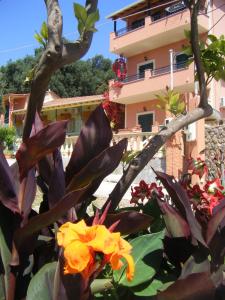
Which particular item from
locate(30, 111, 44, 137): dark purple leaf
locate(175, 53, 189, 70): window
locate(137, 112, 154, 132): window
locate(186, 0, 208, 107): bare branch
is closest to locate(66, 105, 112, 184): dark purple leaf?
locate(30, 111, 44, 137): dark purple leaf

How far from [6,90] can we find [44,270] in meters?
41.1

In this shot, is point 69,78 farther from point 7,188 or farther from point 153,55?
Result: point 7,188

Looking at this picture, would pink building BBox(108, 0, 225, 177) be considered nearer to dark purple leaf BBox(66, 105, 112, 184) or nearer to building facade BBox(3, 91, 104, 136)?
building facade BBox(3, 91, 104, 136)

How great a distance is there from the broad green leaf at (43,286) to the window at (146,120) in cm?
2014

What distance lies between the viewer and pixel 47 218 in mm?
925

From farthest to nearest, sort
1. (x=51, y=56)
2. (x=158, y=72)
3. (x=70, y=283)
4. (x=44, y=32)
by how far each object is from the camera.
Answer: (x=158, y=72) → (x=44, y=32) → (x=51, y=56) → (x=70, y=283)

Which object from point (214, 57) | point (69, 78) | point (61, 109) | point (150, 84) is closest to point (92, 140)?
point (214, 57)

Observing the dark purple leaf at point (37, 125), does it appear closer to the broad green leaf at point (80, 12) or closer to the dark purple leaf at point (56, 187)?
the dark purple leaf at point (56, 187)

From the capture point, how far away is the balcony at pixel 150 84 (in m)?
18.1

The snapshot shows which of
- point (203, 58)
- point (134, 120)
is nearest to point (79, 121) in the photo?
point (134, 120)

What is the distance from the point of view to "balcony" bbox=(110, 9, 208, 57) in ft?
60.6

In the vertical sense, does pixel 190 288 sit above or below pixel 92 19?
below

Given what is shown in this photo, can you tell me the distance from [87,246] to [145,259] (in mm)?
382

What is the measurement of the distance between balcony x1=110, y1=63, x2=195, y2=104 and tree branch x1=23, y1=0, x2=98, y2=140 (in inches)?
644
